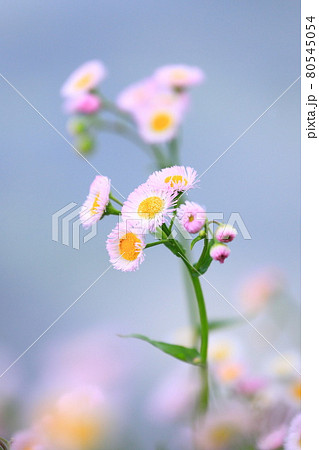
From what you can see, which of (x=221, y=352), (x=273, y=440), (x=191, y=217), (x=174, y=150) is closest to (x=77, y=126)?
(x=174, y=150)

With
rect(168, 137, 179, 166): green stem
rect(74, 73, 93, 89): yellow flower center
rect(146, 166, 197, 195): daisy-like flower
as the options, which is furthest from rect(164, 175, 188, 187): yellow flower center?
rect(74, 73, 93, 89): yellow flower center

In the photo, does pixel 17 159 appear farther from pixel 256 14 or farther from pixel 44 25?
pixel 256 14

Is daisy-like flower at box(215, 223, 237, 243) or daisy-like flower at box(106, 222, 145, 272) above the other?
daisy-like flower at box(215, 223, 237, 243)

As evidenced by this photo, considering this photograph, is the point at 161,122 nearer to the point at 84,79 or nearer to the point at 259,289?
the point at 84,79

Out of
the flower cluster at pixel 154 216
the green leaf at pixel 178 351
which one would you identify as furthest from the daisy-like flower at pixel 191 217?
the green leaf at pixel 178 351

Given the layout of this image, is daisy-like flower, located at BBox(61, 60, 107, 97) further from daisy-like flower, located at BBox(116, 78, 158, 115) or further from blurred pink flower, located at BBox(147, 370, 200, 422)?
blurred pink flower, located at BBox(147, 370, 200, 422)

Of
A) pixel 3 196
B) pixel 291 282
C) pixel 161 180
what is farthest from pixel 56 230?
pixel 291 282
